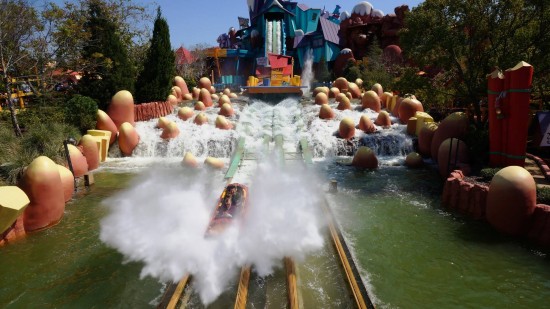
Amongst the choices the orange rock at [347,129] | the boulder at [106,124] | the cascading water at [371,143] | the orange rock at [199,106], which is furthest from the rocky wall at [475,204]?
the orange rock at [199,106]

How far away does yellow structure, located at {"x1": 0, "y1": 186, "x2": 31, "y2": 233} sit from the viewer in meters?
7.69

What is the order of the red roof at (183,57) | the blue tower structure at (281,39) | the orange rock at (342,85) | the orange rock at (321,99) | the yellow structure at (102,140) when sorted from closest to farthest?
1. the yellow structure at (102,140)
2. the orange rock at (321,99)
3. the orange rock at (342,85)
4. the red roof at (183,57)
5. the blue tower structure at (281,39)

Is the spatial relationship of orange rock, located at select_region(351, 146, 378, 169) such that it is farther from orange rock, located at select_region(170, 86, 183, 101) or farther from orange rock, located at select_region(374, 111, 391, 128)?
orange rock, located at select_region(170, 86, 183, 101)

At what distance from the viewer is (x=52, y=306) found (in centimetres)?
623

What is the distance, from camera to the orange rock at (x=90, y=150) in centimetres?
1409

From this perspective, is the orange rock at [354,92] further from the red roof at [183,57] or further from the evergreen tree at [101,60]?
the red roof at [183,57]

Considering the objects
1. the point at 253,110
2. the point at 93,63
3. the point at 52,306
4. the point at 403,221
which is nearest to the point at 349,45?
the point at 253,110

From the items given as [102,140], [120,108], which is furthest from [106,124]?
[120,108]

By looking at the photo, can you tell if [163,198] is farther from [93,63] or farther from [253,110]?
[253,110]

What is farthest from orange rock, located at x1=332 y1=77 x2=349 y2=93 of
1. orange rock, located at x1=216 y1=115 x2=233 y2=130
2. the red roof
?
the red roof

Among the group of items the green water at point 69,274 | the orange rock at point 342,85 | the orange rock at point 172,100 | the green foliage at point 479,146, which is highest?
the orange rock at point 342,85

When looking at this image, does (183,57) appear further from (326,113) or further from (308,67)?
(326,113)

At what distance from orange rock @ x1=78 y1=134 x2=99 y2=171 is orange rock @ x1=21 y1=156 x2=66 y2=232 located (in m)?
5.22

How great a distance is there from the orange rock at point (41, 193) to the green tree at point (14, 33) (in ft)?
19.2
